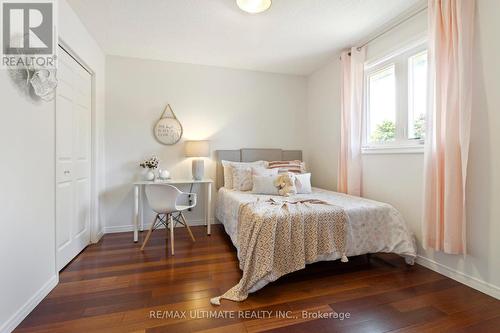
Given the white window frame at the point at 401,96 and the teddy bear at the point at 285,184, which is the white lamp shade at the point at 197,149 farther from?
the white window frame at the point at 401,96

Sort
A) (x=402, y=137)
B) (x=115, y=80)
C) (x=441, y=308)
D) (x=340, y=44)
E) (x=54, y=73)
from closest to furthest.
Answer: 1. (x=441, y=308)
2. (x=54, y=73)
3. (x=402, y=137)
4. (x=340, y=44)
5. (x=115, y=80)

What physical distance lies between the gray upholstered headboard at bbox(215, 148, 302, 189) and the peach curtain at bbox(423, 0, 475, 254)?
2.15 metres

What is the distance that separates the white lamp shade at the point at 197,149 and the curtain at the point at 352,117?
192 cm

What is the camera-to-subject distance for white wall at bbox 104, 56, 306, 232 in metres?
3.28

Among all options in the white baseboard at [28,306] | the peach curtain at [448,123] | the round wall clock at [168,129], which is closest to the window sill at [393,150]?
the peach curtain at [448,123]

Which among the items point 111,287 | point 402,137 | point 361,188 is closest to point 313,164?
point 361,188

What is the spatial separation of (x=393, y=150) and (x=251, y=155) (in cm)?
200

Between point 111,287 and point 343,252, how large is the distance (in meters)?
1.95

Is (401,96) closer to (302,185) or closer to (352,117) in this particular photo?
(352,117)

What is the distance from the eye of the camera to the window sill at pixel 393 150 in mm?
2283

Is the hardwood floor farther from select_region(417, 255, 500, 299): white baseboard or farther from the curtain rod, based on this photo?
the curtain rod

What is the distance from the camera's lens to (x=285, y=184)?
2.89 m

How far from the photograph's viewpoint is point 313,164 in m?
4.02

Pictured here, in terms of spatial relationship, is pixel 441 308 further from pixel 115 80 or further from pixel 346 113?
pixel 115 80
